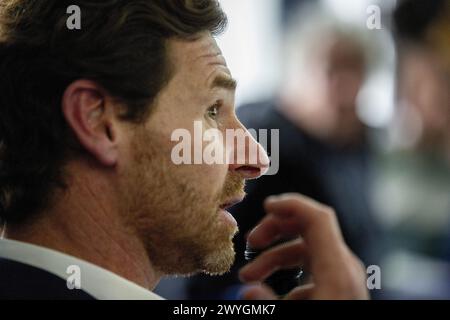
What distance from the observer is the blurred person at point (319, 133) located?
125 centimetres

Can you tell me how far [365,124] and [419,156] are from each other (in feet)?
0.49

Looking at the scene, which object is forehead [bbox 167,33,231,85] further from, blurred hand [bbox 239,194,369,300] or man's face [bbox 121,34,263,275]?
blurred hand [bbox 239,194,369,300]

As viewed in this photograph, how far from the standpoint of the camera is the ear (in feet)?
3.39

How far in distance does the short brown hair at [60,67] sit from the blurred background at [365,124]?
212 mm

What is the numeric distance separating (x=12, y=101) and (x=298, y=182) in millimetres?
547

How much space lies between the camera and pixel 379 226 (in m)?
1.27

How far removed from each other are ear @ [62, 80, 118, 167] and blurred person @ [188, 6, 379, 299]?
284 millimetres

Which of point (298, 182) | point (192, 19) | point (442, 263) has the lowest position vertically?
point (442, 263)

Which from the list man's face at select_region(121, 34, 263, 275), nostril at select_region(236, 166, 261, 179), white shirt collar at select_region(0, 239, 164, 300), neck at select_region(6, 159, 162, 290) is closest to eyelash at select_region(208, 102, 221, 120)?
man's face at select_region(121, 34, 263, 275)

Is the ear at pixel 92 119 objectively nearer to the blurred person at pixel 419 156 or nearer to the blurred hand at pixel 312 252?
the blurred hand at pixel 312 252

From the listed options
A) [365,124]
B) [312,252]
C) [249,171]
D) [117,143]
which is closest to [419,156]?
[365,124]

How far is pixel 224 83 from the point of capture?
1124mm
